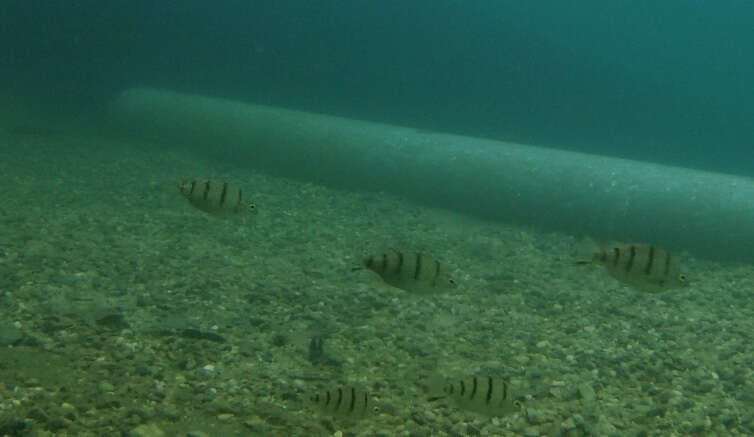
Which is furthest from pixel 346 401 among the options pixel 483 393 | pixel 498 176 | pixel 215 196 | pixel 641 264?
pixel 498 176

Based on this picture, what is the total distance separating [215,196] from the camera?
4.08 metres

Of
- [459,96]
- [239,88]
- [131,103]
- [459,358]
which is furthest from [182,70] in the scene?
[459,358]

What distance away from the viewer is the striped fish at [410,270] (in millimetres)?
3328

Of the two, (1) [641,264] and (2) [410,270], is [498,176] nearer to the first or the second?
(1) [641,264]

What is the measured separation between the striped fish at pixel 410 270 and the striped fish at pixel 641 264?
840mm

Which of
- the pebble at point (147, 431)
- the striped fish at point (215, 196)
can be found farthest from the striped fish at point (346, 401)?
the striped fish at point (215, 196)

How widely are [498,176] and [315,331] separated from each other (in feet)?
19.7

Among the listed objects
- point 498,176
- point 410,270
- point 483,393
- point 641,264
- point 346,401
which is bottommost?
point 346,401

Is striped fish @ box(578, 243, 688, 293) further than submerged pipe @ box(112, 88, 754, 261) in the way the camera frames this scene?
No

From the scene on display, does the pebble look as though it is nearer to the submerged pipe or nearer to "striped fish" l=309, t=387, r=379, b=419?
"striped fish" l=309, t=387, r=379, b=419

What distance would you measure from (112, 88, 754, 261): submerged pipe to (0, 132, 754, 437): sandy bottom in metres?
0.72

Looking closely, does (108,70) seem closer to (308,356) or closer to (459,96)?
(459,96)

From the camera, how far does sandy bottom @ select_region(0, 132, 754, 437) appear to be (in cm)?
383

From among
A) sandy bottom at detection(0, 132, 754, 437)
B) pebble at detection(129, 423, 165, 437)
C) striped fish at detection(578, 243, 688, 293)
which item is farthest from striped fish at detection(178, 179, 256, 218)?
striped fish at detection(578, 243, 688, 293)
